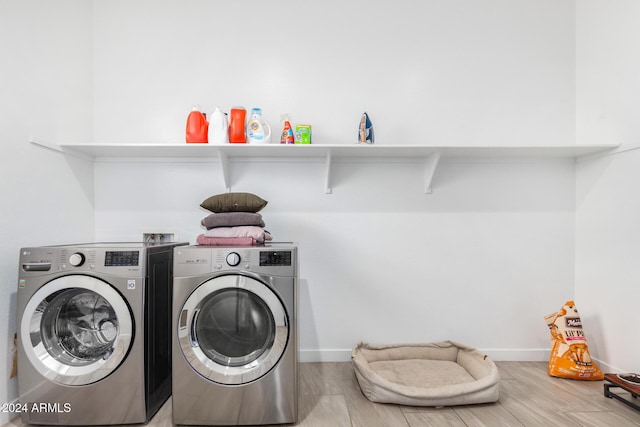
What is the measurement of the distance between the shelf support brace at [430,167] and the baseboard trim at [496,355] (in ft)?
3.87

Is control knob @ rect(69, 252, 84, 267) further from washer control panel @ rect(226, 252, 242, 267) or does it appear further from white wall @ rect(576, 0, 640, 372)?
white wall @ rect(576, 0, 640, 372)

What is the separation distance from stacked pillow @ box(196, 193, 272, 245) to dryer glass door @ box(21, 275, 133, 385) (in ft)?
1.75

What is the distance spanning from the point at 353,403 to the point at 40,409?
4.87 feet

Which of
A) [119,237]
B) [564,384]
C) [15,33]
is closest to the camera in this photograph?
[15,33]

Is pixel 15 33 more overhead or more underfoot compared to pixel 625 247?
more overhead

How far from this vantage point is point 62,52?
84.8 inches

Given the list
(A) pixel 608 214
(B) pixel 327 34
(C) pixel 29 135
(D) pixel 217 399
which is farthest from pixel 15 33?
(A) pixel 608 214

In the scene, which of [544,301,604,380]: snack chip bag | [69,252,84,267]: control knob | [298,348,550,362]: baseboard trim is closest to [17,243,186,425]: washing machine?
[69,252,84,267]: control knob

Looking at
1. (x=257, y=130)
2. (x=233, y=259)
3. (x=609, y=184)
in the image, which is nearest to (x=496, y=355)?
(x=609, y=184)

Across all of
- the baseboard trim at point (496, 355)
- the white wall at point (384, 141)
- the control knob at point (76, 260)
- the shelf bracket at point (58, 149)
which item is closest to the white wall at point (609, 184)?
the white wall at point (384, 141)

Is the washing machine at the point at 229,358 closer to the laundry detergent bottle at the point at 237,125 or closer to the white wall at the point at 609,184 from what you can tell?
the laundry detergent bottle at the point at 237,125

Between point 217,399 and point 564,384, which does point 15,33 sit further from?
point 564,384

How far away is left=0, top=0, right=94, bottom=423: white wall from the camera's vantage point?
69.2 inches

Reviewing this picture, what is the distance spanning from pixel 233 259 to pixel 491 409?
150cm
